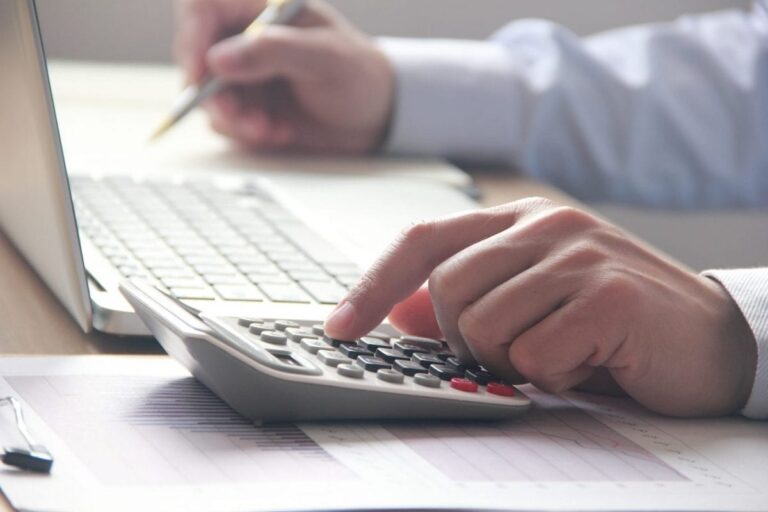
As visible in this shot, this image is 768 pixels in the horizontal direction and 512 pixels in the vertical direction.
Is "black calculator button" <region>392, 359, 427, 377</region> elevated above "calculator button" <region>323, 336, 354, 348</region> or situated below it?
below

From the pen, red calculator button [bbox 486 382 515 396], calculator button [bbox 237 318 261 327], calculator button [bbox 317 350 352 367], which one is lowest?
red calculator button [bbox 486 382 515 396]

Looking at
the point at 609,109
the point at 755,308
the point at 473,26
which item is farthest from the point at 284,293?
the point at 473,26

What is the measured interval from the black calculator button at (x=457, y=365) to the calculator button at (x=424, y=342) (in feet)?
0.07

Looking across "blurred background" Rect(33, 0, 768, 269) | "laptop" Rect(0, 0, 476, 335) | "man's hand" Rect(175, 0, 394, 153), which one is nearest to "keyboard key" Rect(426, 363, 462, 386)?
"laptop" Rect(0, 0, 476, 335)

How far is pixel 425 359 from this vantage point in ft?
1.66

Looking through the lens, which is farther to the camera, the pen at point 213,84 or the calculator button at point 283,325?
the pen at point 213,84

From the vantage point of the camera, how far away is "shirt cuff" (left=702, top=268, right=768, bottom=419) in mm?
529

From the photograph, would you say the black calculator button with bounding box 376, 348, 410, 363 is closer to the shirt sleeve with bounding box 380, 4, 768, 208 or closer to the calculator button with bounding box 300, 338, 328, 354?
the calculator button with bounding box 300, 338, 328, 354

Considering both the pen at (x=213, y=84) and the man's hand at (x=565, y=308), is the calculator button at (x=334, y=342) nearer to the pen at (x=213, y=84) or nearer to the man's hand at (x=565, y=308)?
the man's hand at (x=565, y=308)

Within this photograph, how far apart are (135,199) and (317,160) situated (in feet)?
0.89

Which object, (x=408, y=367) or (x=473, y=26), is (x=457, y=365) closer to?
(x=408, y=367)

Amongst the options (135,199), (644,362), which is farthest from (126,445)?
(135,199)

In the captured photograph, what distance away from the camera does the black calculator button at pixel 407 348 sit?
52cm

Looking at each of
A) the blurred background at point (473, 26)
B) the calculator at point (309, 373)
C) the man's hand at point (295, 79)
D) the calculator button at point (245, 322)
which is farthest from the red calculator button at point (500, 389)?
the blurred background at point (473, 26)
